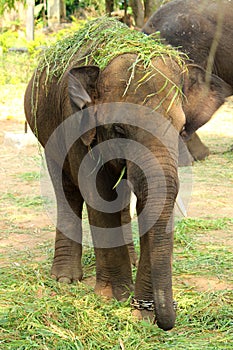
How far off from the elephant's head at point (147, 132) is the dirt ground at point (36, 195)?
4.09 feet

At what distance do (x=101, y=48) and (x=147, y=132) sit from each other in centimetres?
77

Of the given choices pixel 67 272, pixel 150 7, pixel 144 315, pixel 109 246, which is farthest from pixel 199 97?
pixel 150 7

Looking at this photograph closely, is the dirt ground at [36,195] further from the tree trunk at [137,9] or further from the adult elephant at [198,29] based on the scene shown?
the tree trunk at [137,9]

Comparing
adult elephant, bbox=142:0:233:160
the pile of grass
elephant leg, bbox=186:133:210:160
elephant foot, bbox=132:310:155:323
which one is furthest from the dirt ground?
the pile of grass

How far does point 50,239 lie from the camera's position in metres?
5.97

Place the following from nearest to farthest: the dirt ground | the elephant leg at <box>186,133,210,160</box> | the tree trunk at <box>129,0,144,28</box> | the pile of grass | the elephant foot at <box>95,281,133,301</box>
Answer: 1. the pile of grass
2. the elephant foot at <box>95,281,133,301</box>
3. the dirt ground
4. the elephant leg at <box>186,133,210,160</box>
5. the tree trunk at <box>129,0,144,28</box>

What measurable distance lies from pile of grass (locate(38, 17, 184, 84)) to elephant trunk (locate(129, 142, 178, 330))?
1.98ft

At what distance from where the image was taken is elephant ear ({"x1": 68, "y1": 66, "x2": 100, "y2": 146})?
12.6ft

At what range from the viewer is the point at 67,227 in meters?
4.97

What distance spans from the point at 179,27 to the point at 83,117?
4.90m

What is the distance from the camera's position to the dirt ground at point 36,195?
589 centimetres

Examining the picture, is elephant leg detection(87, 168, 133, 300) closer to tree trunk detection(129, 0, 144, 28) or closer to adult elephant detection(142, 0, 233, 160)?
adult elephant detection(142, 0, 233, 160)

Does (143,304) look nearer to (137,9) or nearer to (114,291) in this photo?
(114,291)

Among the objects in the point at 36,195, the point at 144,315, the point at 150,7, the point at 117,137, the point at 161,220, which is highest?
the point at 117,137
